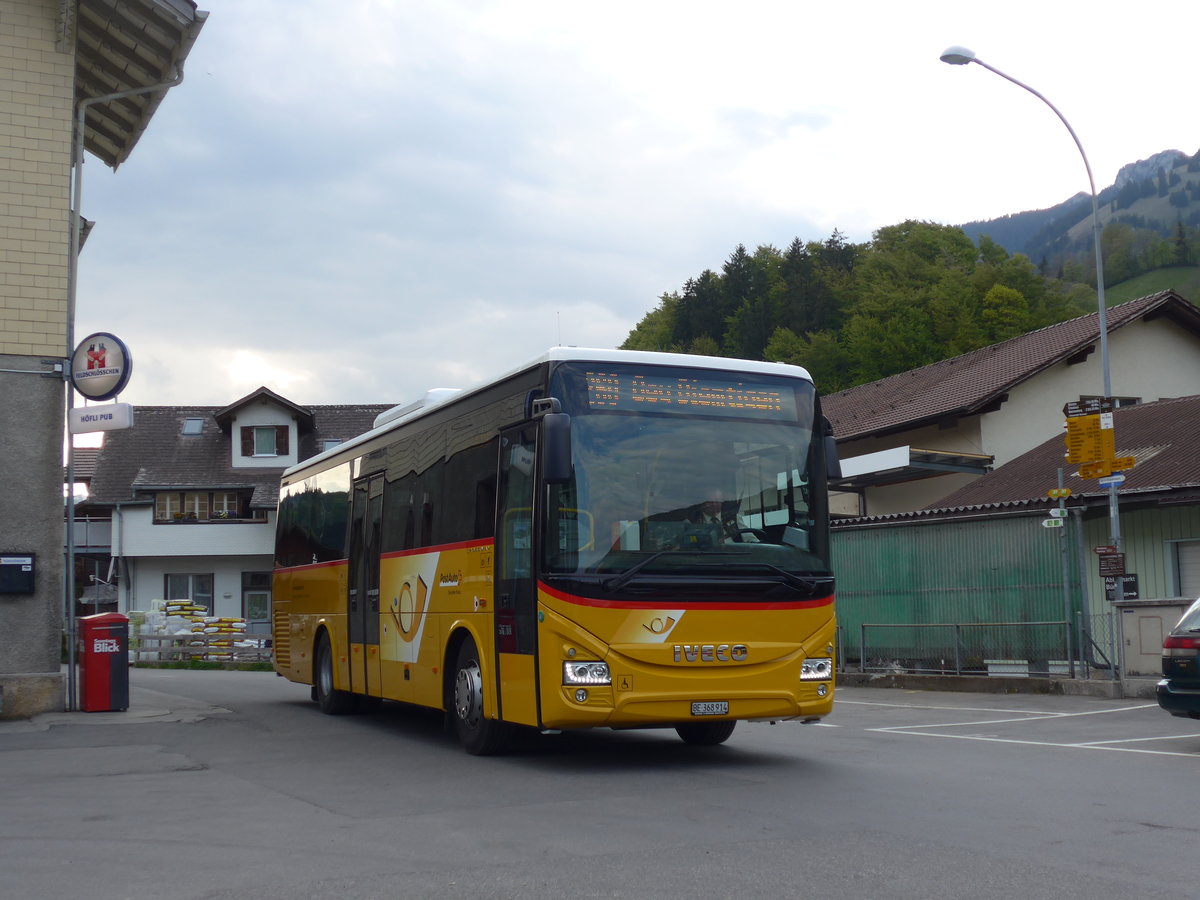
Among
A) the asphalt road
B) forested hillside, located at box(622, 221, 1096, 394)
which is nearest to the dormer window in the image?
forested hillside, located at box(622, 221, 1096, 394)

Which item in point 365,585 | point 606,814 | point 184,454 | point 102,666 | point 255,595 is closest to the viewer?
point 606,814

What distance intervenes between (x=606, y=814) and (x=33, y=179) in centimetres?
1231

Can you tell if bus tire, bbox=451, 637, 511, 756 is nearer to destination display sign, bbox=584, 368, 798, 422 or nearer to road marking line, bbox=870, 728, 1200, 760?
destination display sign, bbox=584, 368, 798, 422

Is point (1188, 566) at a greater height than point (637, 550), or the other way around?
point (637, 550)

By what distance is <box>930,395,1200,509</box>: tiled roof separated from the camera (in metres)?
23.8

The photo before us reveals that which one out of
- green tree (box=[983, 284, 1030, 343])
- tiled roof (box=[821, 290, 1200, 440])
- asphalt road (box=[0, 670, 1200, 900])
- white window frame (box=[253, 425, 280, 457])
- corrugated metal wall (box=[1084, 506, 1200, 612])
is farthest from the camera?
green tree (box=[983, 284, 1030, 343])

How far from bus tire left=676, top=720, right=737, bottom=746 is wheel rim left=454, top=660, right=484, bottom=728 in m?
1.91

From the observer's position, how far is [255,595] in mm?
54844

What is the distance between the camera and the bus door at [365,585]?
15.0 metres

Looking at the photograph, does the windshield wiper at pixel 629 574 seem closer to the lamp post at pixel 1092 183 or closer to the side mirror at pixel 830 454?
the side mirror at pixel 830 454

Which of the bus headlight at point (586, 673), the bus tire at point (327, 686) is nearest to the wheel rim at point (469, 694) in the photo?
the bus headlight at point (586, 673)

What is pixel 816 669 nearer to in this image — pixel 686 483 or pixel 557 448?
pixel 686 483

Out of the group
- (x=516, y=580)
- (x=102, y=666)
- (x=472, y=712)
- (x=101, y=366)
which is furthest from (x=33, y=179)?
(x=516, y=580)

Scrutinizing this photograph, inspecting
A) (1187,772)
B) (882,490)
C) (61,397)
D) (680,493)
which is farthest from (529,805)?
(882,490)
